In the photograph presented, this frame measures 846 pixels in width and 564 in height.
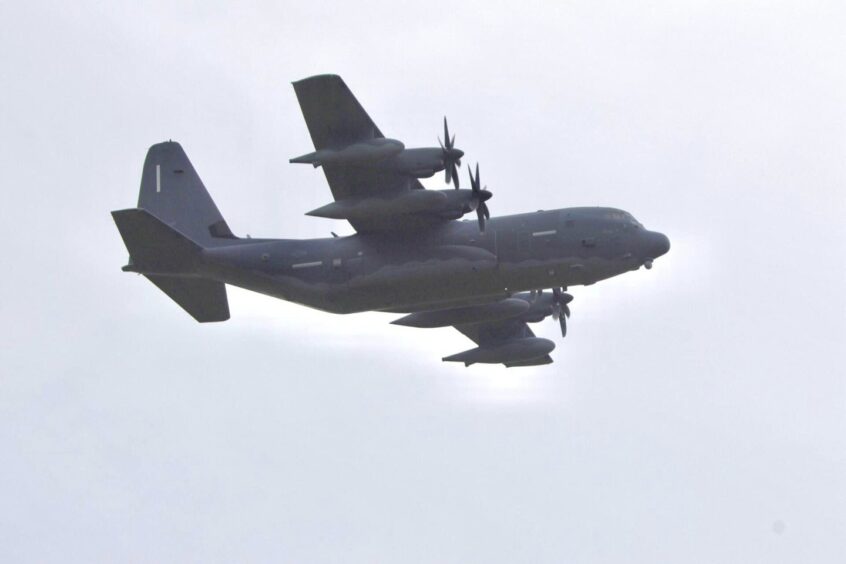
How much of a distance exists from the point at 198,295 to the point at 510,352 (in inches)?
484

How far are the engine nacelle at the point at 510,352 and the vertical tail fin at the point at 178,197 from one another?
10.6m

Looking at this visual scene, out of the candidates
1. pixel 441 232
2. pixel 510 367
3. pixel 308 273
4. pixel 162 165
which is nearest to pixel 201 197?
pixel 162 165

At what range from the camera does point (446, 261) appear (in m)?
43.2

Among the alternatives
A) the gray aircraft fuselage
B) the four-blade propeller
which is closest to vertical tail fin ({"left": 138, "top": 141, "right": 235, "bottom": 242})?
the gray aircraft fuselage

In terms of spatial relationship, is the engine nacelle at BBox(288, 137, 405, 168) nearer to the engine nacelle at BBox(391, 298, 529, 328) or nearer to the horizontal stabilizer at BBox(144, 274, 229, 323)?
the horizontal stabilizer at BBox(144, 274, 229, 323)

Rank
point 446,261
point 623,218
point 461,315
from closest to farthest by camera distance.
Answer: point 446,261, point 623,218, point 461,315

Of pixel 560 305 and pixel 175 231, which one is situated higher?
pixel 175 231

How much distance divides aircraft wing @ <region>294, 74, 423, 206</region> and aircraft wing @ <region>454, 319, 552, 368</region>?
10.7 meters

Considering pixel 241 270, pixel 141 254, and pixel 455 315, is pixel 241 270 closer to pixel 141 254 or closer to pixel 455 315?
pixel 141 254

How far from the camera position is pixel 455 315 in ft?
159

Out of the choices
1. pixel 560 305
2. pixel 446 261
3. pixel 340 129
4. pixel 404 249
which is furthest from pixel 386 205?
pixel 560 305

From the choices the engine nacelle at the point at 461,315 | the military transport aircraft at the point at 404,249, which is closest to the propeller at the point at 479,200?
the military transport aircraft at the point at 404,249

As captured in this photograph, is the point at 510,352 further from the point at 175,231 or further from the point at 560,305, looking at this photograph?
the point at 175,231

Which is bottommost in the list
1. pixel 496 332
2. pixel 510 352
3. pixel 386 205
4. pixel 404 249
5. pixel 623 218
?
pixel 510 352
